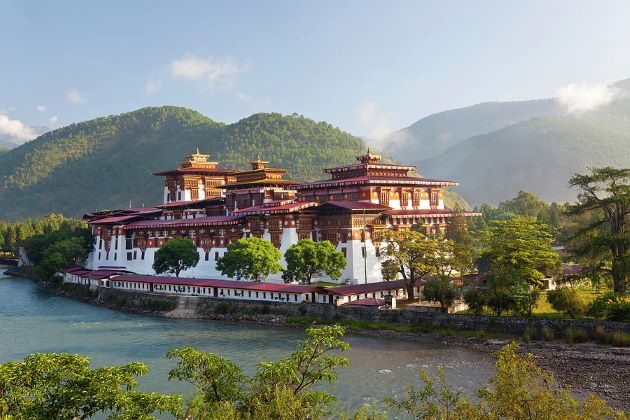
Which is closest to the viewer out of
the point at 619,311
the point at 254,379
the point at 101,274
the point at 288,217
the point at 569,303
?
the point at 254,379

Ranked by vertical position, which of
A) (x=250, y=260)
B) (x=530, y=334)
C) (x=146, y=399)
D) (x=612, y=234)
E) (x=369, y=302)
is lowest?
(x=530, y=334)

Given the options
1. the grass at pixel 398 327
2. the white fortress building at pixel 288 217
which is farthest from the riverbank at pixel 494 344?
the white fortress building at pixel 288 217

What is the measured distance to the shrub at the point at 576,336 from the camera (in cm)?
4059

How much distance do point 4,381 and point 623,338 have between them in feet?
120

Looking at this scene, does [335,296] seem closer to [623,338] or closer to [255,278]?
[255,278]

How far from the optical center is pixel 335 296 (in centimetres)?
5431

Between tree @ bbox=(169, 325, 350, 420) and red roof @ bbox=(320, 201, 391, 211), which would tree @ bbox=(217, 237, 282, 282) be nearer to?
red roof @ bbox=(320, 201, 391, 211)

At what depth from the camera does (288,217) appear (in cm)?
6806

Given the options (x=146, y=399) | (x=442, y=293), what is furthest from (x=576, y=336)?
(x=146, y=399)

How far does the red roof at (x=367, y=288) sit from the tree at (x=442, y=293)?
7.38 m

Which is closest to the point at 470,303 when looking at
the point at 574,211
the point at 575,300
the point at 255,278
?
the point at 575,300

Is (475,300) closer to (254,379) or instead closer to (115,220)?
(254,379)

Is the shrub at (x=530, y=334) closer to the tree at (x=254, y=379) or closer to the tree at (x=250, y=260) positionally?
the tree at (x=254, y=379)

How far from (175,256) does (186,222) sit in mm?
8717
